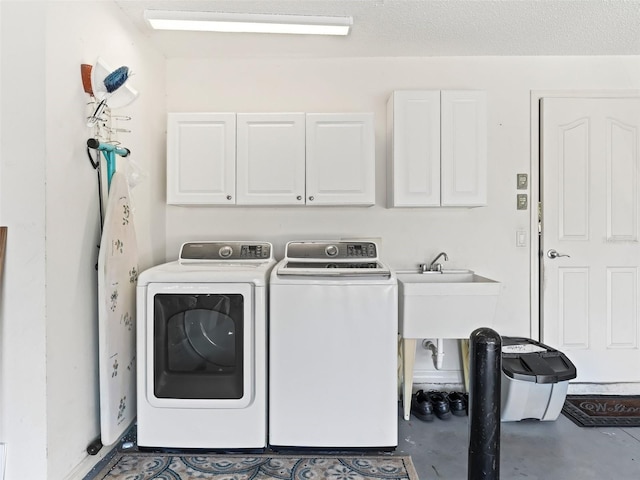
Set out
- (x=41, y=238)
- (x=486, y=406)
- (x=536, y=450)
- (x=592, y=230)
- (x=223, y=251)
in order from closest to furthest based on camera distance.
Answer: (x=486, y=406) < (x=41, y=238) < (x=536, y=450) < (x=223, y=251) < (x=592, y=230)

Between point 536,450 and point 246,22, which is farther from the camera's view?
point 246,22

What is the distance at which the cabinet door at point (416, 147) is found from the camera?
2438 millimetres

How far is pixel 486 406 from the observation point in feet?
3.92

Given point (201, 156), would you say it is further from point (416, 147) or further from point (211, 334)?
point (416, 147)

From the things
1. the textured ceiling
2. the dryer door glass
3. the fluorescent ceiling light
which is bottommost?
the dryer door glass

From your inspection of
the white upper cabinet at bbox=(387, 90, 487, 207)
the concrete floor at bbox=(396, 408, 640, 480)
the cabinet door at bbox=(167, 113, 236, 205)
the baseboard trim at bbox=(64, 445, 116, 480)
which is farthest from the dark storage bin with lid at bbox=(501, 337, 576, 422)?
the baseboard trim at bbox=(64, 445, 116, 480)

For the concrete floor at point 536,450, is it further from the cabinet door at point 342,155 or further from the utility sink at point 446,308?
the cabinet door at point 342,155

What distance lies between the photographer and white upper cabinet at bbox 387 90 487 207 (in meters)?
2.43

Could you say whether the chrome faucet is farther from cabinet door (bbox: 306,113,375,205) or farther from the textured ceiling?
the textured ceiling

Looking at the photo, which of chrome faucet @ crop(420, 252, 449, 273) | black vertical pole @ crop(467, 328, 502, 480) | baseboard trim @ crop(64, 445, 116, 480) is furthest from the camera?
chrome faucet @ crop(420, 252, 449, 273)

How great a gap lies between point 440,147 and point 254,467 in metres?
2.13

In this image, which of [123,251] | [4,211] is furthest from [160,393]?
[4,211]

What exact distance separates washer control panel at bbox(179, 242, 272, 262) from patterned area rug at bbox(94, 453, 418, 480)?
1.10 metres

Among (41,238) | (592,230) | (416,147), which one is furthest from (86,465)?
(592,230)
